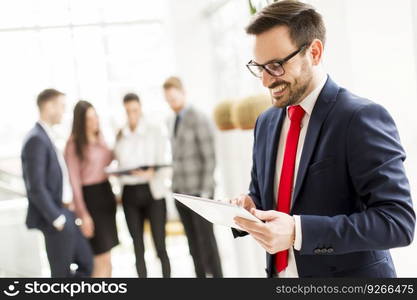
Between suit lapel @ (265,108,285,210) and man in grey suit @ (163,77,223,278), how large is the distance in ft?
6.31

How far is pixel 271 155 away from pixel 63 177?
6.83 ft

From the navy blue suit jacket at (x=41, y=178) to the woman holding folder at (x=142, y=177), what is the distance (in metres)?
0.49

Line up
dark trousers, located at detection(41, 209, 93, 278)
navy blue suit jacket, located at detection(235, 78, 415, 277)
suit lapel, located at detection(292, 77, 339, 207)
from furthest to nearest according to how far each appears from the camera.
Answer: dark trousers, located at detection(41, 209, 93, 278)
suit lapel, located at detection(292, 77, 339, 207)
navy blue suit jacket, located at detection(235, 78, 415, 277)

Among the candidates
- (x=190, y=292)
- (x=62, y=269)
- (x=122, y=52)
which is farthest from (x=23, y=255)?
(x=122, y=52)

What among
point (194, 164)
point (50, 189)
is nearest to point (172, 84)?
point (194, 164)

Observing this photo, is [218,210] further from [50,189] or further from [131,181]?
[131,181]

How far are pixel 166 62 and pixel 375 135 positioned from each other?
195 inches

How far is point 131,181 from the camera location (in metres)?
3.34

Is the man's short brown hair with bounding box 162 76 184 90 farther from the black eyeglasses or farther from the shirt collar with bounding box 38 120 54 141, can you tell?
the black eyeglasses

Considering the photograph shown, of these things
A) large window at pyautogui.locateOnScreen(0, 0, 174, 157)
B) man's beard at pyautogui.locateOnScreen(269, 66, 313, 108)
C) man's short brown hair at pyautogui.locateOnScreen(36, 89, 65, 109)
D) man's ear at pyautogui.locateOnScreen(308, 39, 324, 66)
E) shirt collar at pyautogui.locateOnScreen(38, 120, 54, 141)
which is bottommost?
shirt collar at pyautogui.locateOnScreen(38, 120, 54, 141)

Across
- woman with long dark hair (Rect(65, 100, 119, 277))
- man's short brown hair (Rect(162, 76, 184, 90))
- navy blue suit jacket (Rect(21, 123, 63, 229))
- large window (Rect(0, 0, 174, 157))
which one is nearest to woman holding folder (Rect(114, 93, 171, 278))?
woman with long dark hair (Rect(65, 100, 119, 277))

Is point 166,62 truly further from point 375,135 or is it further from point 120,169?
point 375,135

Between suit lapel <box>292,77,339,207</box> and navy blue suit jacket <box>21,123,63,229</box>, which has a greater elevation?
suit lapel <box>292,77,339,207</box>

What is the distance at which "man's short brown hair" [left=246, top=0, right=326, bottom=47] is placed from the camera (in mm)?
1245
